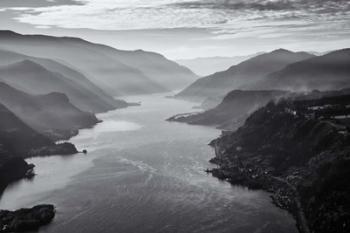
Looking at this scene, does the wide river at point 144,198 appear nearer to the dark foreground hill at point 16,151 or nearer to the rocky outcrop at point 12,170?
the rocky outcrop at point 12,170

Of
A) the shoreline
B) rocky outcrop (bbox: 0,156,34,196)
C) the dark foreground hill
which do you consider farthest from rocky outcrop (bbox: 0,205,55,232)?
the shoreline

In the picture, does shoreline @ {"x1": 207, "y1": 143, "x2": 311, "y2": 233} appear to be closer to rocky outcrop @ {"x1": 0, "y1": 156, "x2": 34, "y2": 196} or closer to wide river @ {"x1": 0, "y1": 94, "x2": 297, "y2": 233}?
wide river @ {"x1": 0, "y1": 94, "x2": 297, "y2": 233}

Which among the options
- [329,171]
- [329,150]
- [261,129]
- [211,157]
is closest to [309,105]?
[261,129]

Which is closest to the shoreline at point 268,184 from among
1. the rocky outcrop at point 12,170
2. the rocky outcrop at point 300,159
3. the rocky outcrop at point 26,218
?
the rocky outcrop at point 300,159

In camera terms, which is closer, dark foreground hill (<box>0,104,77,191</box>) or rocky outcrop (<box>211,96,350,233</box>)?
rocky outcrop (<box>211,96,350,233</box>)

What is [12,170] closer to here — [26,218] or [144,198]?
[26,218]

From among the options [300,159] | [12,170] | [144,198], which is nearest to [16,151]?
[12,170]
